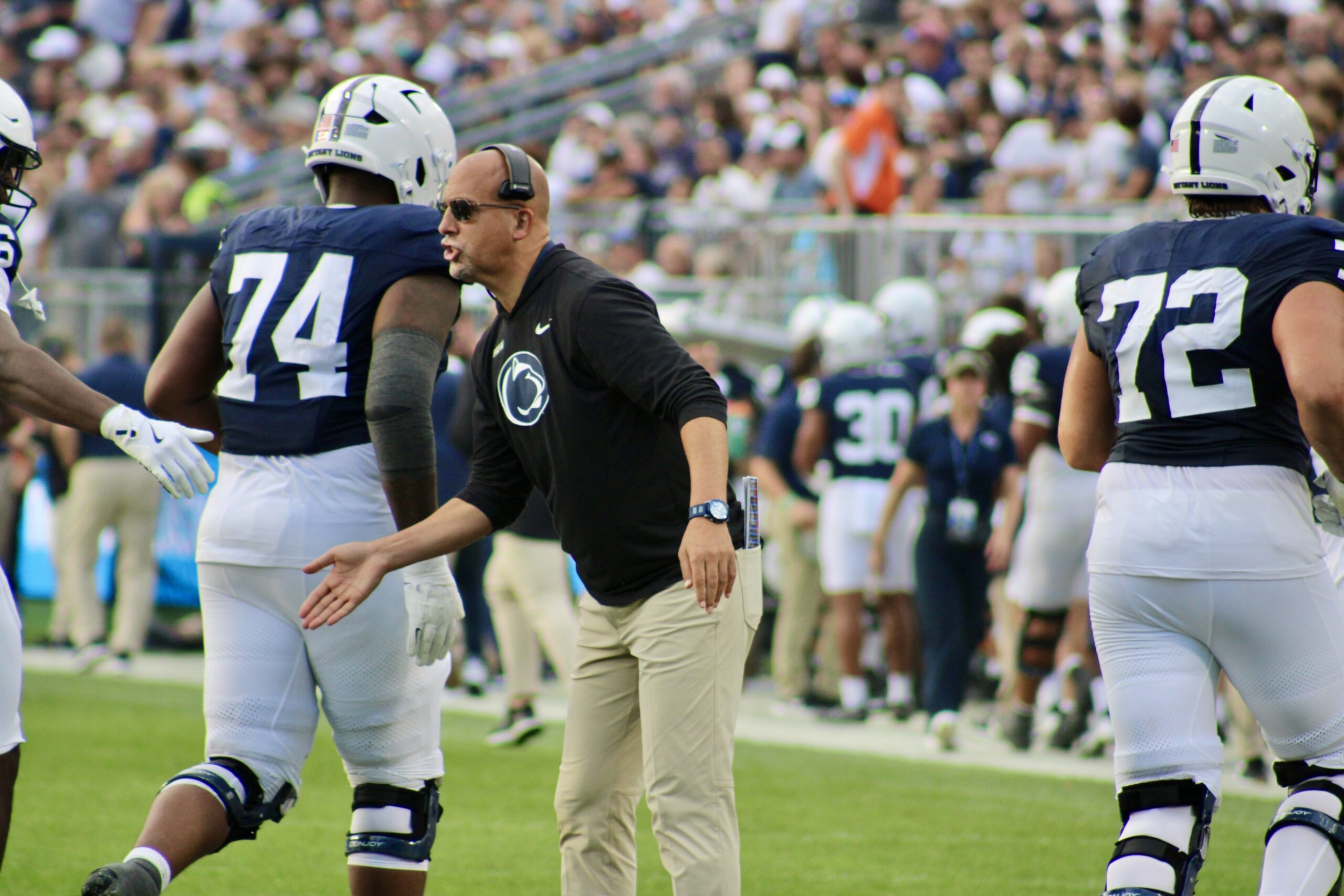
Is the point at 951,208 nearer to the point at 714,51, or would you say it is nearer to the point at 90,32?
the point at 714,51

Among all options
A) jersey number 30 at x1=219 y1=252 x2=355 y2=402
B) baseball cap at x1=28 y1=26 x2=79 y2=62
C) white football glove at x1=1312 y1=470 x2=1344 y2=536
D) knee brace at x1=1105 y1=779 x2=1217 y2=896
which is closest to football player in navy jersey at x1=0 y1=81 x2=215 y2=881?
jersey number 30 at x1=219 y1=252 x2=355 y2=402

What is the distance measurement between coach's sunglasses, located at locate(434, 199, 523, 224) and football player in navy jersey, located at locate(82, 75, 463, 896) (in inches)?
8.7

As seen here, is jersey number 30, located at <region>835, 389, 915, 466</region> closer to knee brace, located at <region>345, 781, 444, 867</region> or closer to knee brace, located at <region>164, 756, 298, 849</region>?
knee brace, located at <region>345, 781, 444, 867</region>

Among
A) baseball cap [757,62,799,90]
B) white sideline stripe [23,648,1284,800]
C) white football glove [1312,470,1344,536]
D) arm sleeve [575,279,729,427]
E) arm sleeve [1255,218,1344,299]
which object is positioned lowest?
white sideline stripe [23,648,1284,800]

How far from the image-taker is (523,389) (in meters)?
4.30

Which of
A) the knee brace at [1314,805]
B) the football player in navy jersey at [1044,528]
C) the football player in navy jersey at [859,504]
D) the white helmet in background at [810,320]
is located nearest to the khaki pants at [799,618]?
the football player in navy jersey at [859,504]

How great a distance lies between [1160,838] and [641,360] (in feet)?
5.34

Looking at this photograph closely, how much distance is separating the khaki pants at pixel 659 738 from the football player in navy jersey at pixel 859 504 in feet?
18.7

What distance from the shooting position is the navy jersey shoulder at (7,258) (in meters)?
4.27

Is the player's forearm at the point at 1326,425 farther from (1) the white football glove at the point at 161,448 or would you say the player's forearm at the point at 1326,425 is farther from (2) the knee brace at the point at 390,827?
(1) the white football glove at the point at 161,448

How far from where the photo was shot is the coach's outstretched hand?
4.11 metres

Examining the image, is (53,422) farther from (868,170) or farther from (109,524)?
(868,170)

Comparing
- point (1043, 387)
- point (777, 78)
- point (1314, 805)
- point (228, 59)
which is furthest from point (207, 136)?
point (1314, 805)

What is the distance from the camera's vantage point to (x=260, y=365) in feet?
14.8
